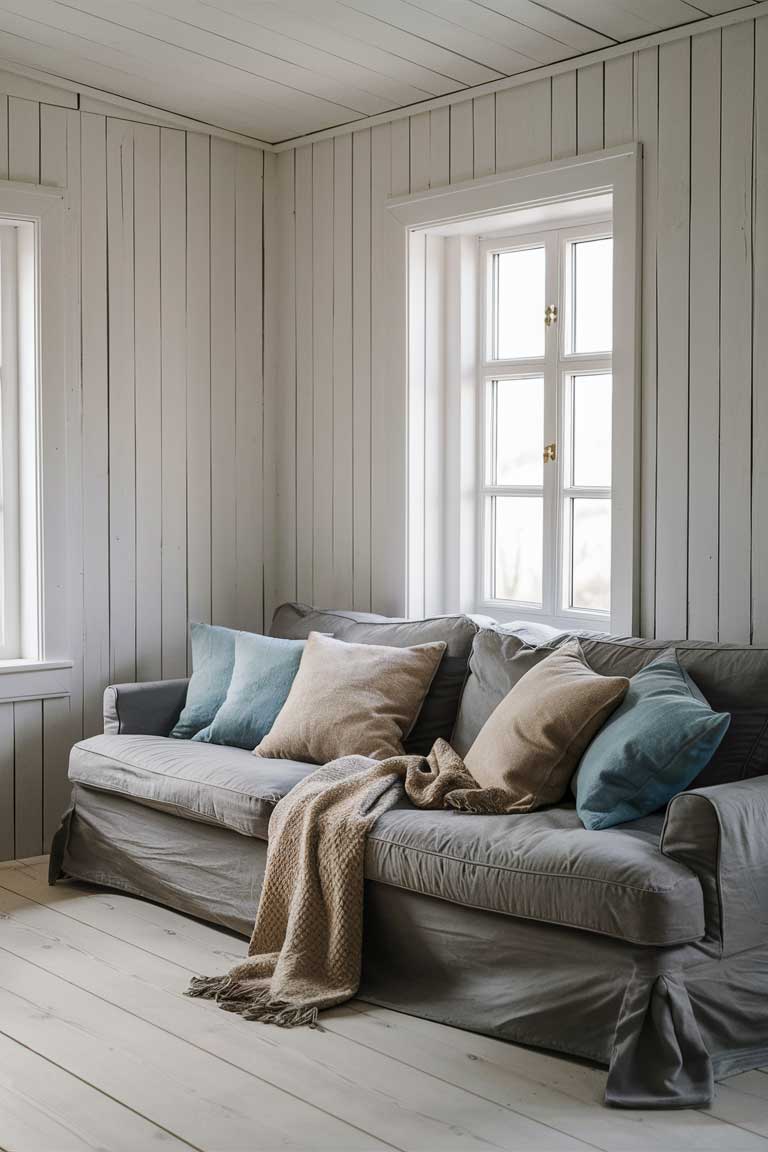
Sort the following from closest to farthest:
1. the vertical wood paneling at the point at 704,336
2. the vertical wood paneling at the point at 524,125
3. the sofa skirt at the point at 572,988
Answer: the sofa skirt at the point at 572,988, the vertical wood paneling at the point at 704,336, the vertical wood paneling at the point at 524,125

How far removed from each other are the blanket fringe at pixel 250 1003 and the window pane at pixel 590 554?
5.54 feet

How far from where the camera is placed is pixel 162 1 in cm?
340

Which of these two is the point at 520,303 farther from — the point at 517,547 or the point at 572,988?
the point at 572,988

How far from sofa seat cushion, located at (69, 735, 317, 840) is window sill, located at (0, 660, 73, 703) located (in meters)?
0.31

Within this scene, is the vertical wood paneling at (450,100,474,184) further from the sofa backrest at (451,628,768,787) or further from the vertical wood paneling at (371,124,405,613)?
the sofa backrest at (451,628,768,787)

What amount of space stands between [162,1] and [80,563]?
72.2 inches

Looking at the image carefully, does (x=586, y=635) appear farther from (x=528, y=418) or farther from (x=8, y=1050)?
(x=8, y=1050)

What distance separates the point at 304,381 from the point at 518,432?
932mm

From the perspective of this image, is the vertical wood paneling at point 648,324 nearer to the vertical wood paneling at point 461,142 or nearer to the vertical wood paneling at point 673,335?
the vertical wood paneling at point 673,335

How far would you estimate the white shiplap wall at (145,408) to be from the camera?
423cm

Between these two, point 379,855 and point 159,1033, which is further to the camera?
point 379,855

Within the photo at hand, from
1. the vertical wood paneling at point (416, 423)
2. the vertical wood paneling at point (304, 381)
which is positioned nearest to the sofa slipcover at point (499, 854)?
the vertical wood paneling at point (416, 423)

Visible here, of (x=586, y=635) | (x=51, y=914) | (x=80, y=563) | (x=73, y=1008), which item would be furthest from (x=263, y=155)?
(x=73, y=1008)

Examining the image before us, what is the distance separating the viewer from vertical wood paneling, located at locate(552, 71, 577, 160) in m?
3.77
